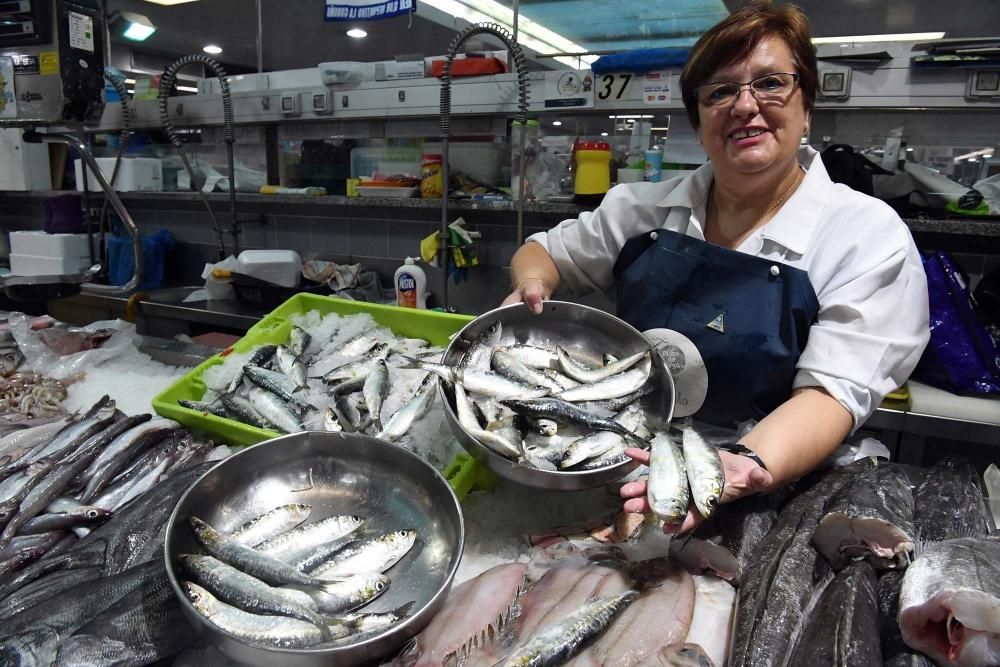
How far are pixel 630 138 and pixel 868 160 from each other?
1315mm

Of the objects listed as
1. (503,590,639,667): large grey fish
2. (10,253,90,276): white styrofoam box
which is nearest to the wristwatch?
(503,590,639,667): large grey fish

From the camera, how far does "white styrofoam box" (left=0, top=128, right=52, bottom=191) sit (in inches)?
232

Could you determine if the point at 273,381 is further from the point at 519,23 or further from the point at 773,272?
the point at 519,23

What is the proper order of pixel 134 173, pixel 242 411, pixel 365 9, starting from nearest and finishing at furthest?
1. pixel 242 411
2. pixel 365 9
3. pixel 134 173

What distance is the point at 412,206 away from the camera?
13.5ft

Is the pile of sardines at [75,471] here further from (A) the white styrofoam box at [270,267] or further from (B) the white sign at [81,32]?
(B) the white sign at [81,32]

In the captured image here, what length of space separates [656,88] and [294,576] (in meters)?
3.16

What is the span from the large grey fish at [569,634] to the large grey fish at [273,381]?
1151 millimetres

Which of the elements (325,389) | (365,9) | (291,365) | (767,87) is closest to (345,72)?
(365,9)

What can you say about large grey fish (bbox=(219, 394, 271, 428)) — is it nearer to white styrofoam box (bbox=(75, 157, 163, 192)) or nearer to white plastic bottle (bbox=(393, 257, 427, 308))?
white plastic bottle (bbox=(393, 257, 427, 308))

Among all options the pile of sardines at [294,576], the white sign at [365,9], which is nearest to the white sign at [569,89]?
the white sign at [365,9]

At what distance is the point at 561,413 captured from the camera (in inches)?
58.4

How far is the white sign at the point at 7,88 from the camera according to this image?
3.61 m

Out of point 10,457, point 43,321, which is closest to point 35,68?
point 43,321
